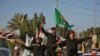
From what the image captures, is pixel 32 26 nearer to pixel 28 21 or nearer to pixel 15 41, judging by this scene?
pixel 28 21

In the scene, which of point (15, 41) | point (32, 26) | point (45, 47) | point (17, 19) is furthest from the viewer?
point (17, 19)

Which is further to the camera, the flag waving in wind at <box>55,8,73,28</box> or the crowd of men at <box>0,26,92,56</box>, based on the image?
the flag waving in wind at <box>55,8,73,28</box>

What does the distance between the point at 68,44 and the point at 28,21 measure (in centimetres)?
5578

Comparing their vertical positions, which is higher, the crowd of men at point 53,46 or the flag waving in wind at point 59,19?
the flag waving in wind at point 59,19

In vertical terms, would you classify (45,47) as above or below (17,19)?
below

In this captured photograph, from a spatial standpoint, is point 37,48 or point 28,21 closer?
point 37,48

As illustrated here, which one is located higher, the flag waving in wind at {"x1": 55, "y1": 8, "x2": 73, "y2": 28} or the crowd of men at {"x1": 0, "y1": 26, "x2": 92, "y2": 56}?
the flag waving in wind at {"x1": 55, "y1": 8, "x2": 73, "y2": 28}

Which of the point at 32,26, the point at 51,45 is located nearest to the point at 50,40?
the point at 51,45

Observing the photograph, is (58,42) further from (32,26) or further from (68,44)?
(32,26)

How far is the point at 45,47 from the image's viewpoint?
11.3 m

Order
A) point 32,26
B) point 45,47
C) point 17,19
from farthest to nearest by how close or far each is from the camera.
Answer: point 17,19 < point 32,26 < point 45,47

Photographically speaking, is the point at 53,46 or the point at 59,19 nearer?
the point at 53,46

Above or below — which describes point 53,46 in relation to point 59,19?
below

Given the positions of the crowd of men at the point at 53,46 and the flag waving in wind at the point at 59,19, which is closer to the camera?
the crowd of men at the point at 53,46
